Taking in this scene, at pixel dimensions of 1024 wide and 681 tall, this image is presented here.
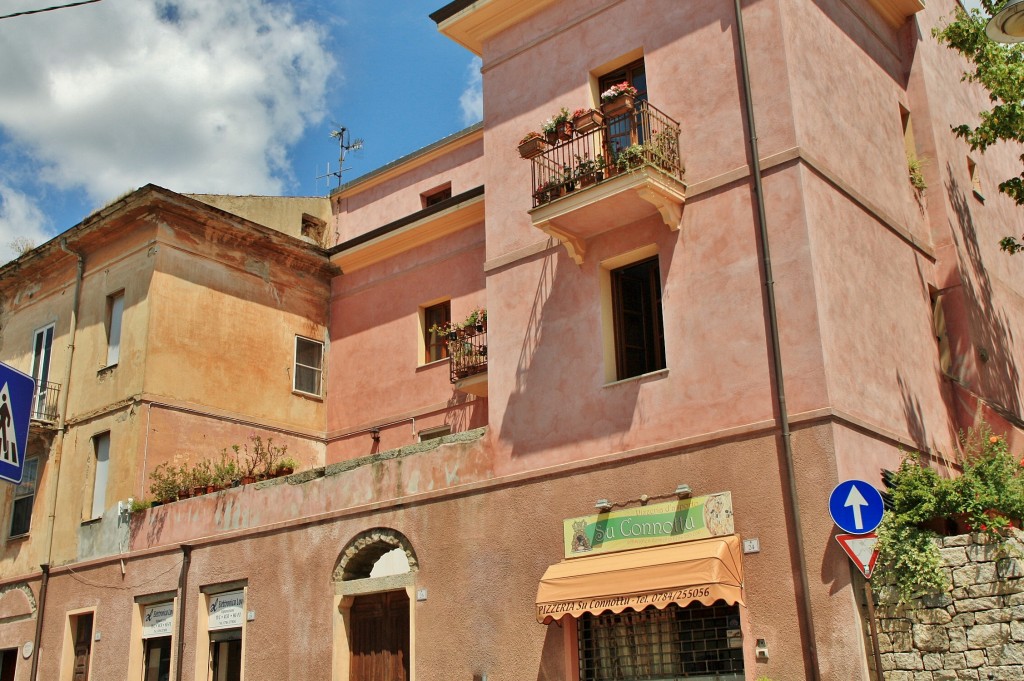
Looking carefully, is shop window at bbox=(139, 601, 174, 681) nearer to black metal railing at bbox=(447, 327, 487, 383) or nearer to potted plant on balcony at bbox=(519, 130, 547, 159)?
black metal railing at bbox=(447, 327, 487, 383)

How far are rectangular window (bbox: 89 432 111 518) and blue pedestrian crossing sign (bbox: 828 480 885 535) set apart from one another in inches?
594

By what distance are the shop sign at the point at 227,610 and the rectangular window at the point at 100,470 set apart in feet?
12.5

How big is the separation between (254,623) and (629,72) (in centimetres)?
1099

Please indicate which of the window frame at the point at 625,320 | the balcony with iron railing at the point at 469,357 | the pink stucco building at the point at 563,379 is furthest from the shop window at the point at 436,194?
the window frame at the point at 625,320

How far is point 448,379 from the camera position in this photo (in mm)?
19844

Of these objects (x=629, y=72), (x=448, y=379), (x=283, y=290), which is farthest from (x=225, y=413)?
(x=629, y=72)

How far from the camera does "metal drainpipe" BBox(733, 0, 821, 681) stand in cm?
1121

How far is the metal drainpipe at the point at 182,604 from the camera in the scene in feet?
58.8

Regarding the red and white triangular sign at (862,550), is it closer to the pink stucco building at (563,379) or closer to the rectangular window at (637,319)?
the pink stucco building at (563,379)

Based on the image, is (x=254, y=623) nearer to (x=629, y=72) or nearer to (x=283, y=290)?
(x=283, y=290)

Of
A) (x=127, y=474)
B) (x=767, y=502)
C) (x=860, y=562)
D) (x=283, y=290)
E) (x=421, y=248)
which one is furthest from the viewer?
(x=283, y=290)

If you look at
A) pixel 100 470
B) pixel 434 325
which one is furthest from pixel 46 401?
pixel 434 325

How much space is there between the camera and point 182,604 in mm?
18203

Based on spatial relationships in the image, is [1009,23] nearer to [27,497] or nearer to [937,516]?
[937,516]
